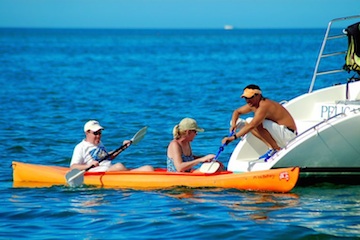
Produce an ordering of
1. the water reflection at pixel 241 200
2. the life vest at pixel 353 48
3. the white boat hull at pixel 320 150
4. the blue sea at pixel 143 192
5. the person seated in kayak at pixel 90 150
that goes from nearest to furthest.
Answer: the blue sea at pixel 143 192 < the water reflection at pixel 241 200 < the white boat hull at pixel 320 150 < the person seated in kayak at pixel 90 150 < the life vest at pixel 353 48

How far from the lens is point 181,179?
1255cm

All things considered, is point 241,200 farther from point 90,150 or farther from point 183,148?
point 90,150

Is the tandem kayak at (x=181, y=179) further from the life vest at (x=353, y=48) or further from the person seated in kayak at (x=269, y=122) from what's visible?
the life vest at (x=353, y=48)

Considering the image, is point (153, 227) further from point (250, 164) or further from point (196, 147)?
point (196, 147)

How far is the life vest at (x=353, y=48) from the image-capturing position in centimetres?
1386

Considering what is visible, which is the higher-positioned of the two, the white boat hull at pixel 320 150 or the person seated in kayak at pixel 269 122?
the person seated in kayak at pixel 269 122

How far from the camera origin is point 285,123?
512 inches

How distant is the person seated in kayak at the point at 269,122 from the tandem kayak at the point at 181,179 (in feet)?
2.00

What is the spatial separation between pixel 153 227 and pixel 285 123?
10.6 ft

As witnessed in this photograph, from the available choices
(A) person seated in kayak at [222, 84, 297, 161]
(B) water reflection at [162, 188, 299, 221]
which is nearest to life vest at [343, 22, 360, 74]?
(A) person seated in kayak at [222, 84, 297, 161]

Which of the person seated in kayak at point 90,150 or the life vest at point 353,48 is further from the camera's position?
the life vest at point 353,48

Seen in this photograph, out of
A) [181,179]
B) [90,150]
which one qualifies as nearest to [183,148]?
[181,179]

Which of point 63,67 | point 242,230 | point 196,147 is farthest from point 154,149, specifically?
point 63,67

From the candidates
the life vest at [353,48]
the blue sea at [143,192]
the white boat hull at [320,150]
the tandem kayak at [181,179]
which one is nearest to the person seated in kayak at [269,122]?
the white boat hull at [320,150]
